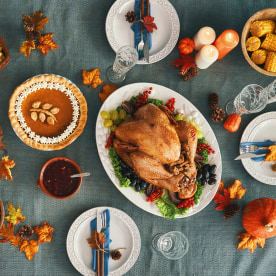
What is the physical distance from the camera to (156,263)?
182 cm

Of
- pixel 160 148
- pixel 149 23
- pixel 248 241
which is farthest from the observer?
pixel 248 241

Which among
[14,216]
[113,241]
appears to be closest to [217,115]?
[113,241]

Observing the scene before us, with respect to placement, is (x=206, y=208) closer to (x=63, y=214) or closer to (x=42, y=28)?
(x=63, y=214)

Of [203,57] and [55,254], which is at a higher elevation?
[203,57]

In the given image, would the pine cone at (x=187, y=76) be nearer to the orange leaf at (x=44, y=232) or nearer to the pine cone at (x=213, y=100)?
the pine cone at (x=213, y=100)

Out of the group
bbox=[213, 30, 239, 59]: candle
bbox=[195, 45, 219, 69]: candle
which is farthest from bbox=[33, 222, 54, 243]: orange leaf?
bbox=[213, 30, 239, 59]: candle

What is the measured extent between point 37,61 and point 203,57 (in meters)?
0.94

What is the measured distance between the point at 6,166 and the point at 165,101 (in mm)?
953

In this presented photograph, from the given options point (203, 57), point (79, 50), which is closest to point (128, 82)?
point (79, 50)

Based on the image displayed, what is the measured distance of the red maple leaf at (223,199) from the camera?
185 cm

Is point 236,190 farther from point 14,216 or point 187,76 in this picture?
point 14,216

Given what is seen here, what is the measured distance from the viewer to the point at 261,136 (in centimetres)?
188

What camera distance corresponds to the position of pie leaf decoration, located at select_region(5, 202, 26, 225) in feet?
5.58

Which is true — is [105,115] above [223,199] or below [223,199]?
above
